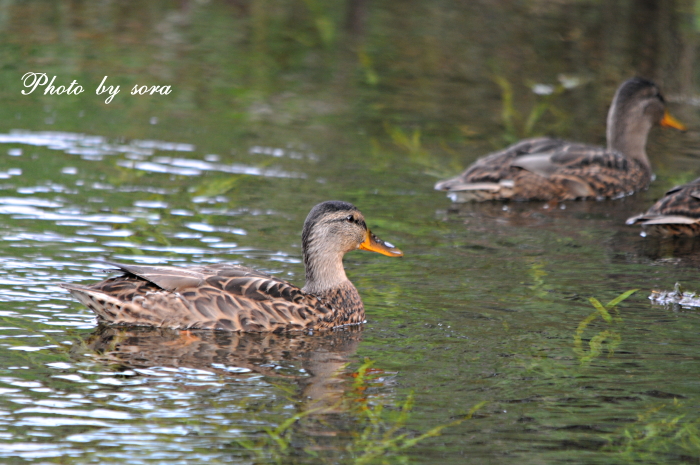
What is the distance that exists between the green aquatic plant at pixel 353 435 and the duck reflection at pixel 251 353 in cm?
15

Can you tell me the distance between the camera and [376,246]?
8.72 metres

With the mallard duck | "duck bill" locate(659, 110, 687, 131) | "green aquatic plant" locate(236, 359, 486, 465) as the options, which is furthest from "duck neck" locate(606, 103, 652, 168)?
"green aquatic plant" locate(236, 359, 486, 465)

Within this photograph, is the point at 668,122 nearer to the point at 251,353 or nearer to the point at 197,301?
the point at 197,301

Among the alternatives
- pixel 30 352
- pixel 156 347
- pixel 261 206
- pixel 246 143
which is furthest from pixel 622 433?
pixel 246 143

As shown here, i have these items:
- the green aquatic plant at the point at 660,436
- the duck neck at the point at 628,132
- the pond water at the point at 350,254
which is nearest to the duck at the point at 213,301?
the pond water at the point at 350,254

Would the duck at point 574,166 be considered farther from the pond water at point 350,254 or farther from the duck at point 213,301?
the duck at point 213,301

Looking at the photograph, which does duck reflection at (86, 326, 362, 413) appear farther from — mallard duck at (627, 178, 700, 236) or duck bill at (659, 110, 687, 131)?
duck bill at (659, 110, 687, 131)

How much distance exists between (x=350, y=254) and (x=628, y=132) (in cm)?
519

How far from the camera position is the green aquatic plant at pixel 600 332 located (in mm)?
7305

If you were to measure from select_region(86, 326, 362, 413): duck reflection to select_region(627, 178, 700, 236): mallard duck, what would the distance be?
412 cm

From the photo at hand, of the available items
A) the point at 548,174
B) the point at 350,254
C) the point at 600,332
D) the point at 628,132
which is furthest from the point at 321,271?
the point at 628,132

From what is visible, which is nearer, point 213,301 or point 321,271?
point 213,301

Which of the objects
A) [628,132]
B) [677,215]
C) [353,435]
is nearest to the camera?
[353,435]

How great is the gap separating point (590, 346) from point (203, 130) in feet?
25.1
